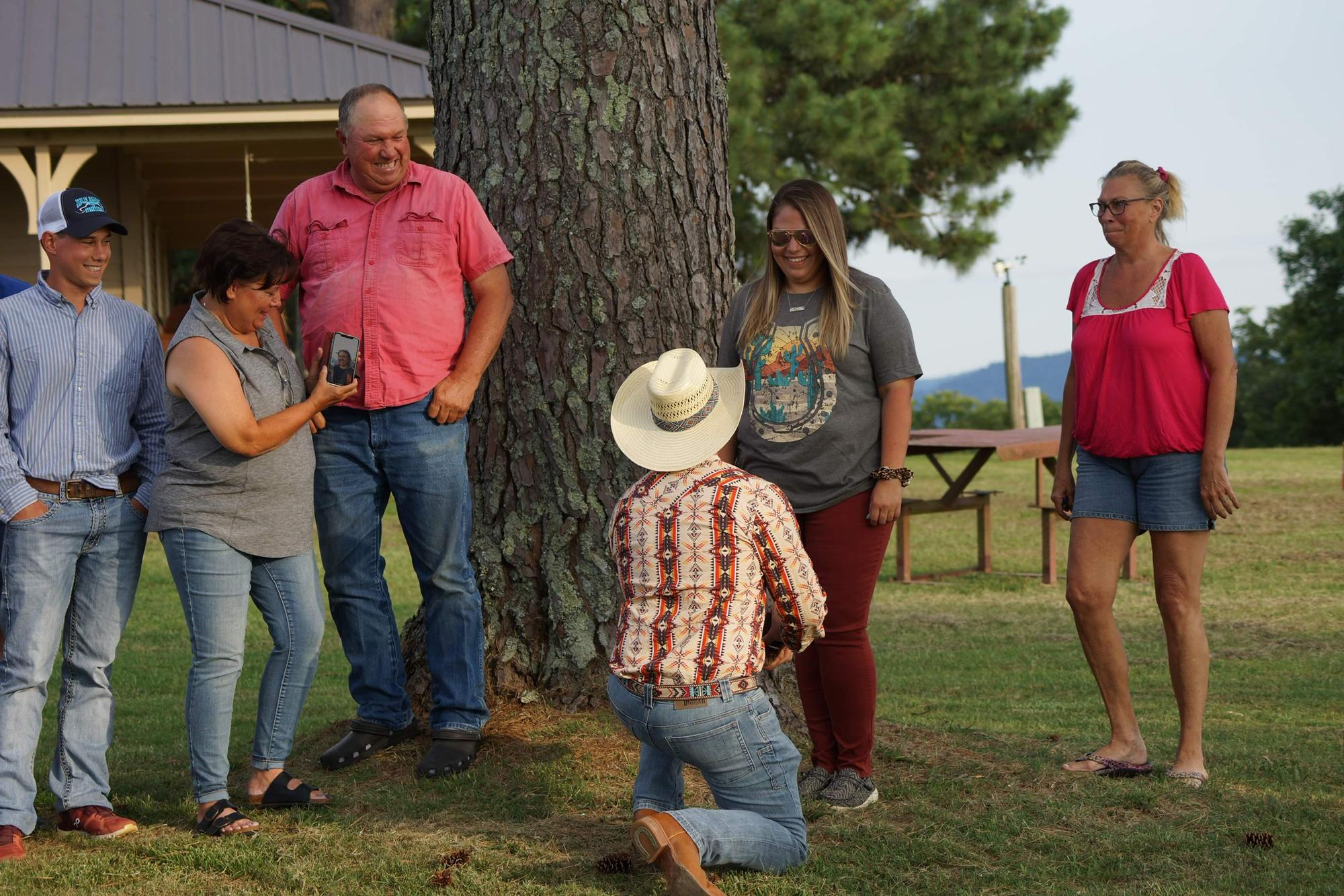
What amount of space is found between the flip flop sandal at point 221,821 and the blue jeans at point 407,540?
2.13 feet

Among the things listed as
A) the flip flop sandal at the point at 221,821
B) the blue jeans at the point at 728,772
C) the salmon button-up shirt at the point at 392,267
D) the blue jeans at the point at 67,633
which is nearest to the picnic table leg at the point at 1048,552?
the salmon button-up shirt at the point at 392,267

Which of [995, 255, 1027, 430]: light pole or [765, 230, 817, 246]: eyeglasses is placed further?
[995, 255, 1027, 430]: light pole

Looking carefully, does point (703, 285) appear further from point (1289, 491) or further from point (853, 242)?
point (853, 242)

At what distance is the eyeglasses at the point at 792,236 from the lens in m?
4.28

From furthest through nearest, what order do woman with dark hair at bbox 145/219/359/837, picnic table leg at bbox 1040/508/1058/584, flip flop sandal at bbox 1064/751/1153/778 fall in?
picnic table leg at bbox 1040/508/1058/584
flip flop sandal at bbox 1064/751/1153/778
woman with dark hair at bbox 145/219/359/837

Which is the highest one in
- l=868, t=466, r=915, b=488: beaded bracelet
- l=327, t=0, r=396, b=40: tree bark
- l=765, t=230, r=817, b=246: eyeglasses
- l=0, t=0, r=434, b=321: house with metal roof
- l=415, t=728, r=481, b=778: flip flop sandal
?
l=327, t=0, r=396, b=40: tree bark

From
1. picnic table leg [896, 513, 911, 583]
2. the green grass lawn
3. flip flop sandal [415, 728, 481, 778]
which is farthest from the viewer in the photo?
picnic table leg [896, 513, 911, 583]

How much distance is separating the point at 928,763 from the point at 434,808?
5.52 feet

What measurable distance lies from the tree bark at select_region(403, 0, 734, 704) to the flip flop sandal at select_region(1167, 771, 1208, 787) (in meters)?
1.98

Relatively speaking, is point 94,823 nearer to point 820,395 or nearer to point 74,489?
point 74,489

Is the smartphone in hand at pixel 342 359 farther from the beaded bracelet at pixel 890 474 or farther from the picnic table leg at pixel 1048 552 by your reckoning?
the picnic table leg at pixel 1048 552

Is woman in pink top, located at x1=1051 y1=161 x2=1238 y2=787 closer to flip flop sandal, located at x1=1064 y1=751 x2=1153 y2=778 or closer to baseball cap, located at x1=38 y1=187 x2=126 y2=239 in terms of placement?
flip flop sandal, located at x1=1064 y1=751 x2=1153 y2=778

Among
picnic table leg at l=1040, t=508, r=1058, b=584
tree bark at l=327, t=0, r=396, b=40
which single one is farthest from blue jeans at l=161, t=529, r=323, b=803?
tree bark at l=327, t=0, r=396, b=40

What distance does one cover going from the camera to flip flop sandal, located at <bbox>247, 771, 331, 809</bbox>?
4.31 m
